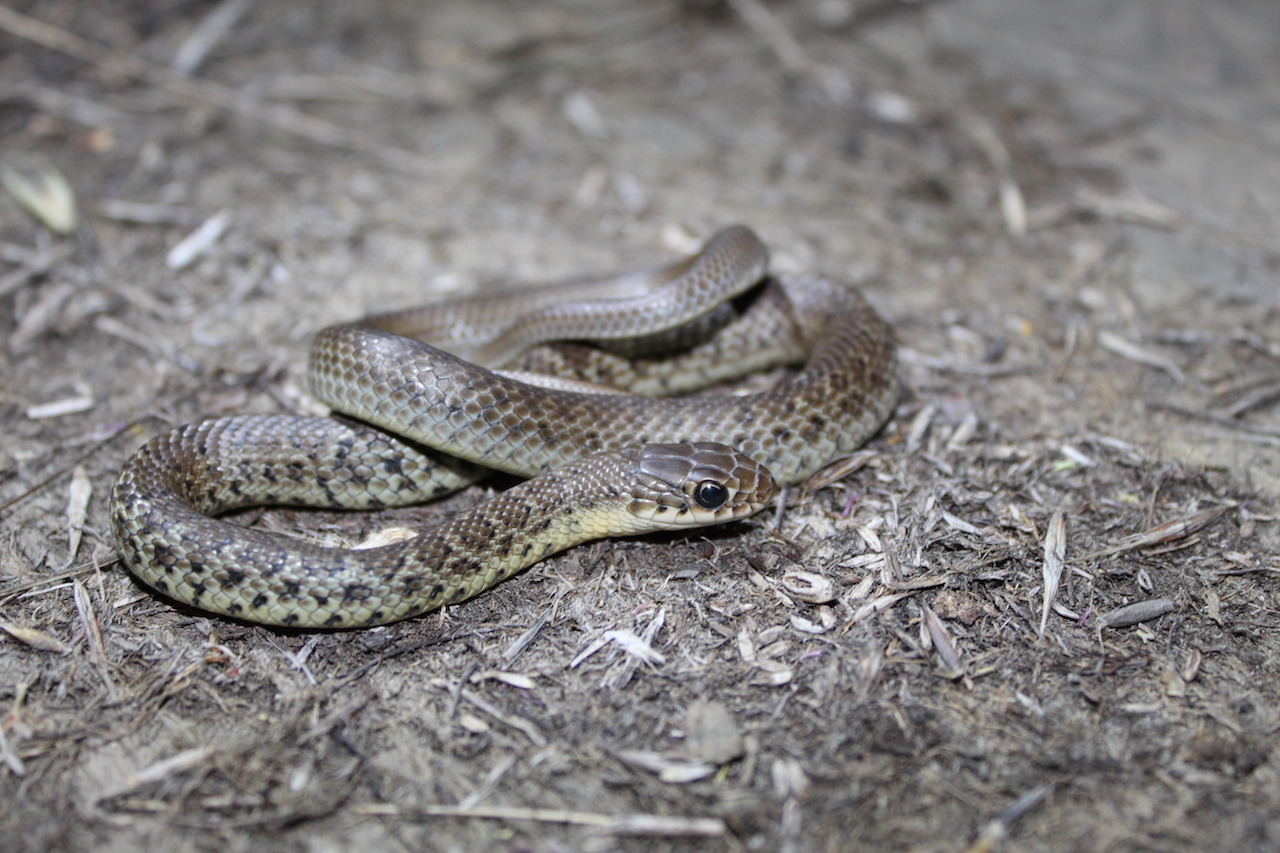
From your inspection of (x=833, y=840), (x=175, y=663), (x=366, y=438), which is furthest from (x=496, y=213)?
(x=833, y=840)

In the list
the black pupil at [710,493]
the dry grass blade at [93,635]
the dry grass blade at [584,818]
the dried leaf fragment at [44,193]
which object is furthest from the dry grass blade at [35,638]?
the dried leaf fragment at [44,193]

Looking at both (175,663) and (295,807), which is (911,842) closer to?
(295,807)

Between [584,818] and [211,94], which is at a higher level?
[211,94]

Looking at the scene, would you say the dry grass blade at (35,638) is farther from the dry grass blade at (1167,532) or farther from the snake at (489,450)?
the dry grass blade at (1167,532)

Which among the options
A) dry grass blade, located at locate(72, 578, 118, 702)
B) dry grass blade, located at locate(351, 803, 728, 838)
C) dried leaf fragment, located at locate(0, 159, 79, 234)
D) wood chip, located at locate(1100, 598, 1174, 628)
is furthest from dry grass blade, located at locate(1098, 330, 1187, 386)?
dried leaf fragment, located at locate(0, 159, 79, 234)

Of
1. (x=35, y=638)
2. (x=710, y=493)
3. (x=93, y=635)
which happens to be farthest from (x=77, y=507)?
(x=710, y=493)

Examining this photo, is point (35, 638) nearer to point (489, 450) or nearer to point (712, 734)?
point (489, 450)

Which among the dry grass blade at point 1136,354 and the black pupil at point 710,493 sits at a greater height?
the black pupil at point 710,493

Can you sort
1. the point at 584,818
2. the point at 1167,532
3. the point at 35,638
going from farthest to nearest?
1. the point at 1167,532
2. the point at 35,638
3. the point at 584,818
